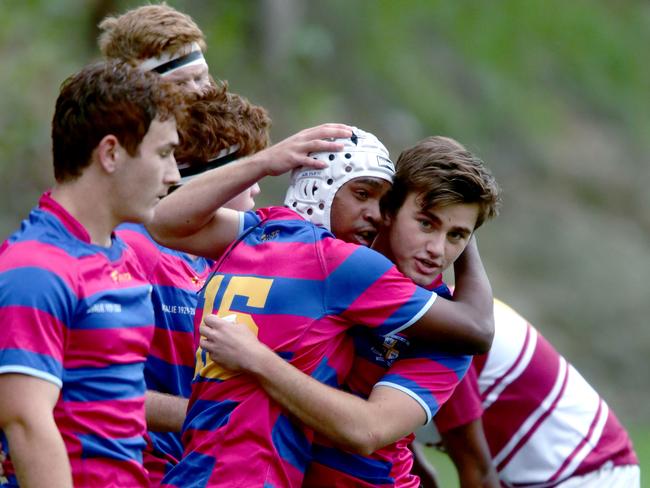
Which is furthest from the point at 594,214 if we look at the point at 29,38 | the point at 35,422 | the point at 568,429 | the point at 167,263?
the point at 35,422

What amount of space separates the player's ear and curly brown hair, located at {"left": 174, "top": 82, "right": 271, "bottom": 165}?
97 cm

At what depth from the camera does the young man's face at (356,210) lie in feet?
13.0

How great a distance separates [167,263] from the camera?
4395mm

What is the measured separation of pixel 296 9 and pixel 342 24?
131cm

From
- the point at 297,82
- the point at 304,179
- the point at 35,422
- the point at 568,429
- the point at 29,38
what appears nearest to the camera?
the point at 35,422

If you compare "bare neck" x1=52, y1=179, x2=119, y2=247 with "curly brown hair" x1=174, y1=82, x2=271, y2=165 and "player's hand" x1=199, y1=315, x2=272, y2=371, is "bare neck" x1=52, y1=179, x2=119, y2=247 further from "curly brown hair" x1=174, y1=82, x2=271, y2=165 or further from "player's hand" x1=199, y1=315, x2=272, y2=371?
"curly brown hair" x1=174, y1=82, x2=271, y2=165

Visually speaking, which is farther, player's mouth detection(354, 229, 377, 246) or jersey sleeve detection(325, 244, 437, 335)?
player's mouth detection(354, 229, 377, 246)

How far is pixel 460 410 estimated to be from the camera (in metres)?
4.81

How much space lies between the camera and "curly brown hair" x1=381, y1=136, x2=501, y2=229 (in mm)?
4023

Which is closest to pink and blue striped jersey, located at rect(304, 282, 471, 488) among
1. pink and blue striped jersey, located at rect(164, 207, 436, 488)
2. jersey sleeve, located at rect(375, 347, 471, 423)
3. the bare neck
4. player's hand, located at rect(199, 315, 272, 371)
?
jersey sleeve, located at rect(375, 347, 471, 423)

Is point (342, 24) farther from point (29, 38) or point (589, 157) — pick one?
point (29, 38)

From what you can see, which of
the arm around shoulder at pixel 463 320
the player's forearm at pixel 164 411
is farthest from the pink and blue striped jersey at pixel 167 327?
the arm around shoulder at pixel 463 320

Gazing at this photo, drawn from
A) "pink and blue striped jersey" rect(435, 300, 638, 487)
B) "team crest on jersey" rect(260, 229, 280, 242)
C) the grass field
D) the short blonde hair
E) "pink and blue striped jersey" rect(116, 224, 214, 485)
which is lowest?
the grass field

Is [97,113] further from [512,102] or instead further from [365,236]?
[512,102]
